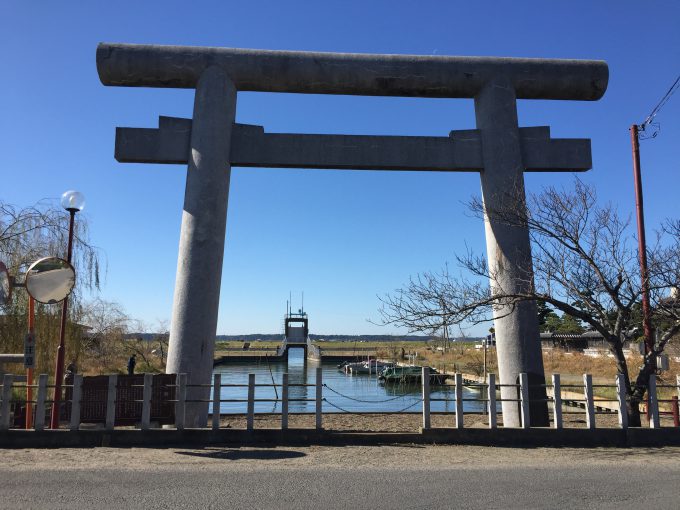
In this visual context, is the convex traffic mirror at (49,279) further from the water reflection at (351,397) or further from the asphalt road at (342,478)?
the water reflection at (351,397)

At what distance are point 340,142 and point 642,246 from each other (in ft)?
25.4

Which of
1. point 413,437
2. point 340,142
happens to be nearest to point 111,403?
point 413,437

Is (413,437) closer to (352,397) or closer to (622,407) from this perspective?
(622,407)

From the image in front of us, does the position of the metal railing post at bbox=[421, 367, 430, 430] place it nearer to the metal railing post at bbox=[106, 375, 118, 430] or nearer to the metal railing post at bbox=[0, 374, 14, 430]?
the metal railing post at bbox=[106, 375, 118, 430]

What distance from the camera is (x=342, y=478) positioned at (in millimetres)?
6816

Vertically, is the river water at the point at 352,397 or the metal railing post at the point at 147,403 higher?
the metal railing post at the point at 147,403

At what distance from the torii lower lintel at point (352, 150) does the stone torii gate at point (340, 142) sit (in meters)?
0.02

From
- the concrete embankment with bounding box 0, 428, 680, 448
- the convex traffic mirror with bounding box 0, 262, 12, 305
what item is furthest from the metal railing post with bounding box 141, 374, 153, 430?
the convex traffic mirror with bounding box 0, 262, 12, 305

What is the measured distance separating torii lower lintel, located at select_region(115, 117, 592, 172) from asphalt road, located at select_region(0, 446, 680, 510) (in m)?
6.01

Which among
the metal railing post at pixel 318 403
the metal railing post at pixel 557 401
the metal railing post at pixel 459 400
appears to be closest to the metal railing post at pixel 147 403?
the metal railing post at pixel 318 403

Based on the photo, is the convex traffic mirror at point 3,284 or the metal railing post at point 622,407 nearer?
the convex traffic mirror at point 3,284

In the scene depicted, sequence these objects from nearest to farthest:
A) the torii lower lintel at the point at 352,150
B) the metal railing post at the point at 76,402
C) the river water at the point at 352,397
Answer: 1. the metal railing post at the point at 76,402
2. the torii lower lintel at the point at 352,150
3. the river water at the point at 352,397

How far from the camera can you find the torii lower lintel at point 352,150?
36.8ft

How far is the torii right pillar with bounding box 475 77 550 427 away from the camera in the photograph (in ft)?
35.1
